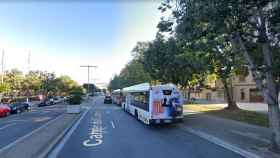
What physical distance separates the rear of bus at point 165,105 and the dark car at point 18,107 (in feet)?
80.4

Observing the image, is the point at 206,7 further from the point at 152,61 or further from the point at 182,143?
the point at 152,61

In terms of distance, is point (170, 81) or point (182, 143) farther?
point (170, 81)

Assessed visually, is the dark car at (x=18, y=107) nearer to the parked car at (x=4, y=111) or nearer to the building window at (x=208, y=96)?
the parked car at (x=4, y=111)

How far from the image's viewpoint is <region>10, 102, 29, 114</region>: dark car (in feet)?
122

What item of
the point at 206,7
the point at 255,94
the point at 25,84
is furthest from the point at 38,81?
the point at 206,7

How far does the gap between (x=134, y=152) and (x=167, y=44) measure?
15.1 metres

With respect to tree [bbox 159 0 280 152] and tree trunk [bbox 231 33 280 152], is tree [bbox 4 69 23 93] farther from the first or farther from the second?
tree trunk [bbox 231 33 280 152]

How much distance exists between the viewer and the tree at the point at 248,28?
1027 cm

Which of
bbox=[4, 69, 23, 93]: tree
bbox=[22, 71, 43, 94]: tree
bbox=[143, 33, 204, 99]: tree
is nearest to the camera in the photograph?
bbox=[143, 33, 204, 99]: tree

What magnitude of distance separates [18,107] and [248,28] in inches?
1315

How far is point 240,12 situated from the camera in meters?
10.5

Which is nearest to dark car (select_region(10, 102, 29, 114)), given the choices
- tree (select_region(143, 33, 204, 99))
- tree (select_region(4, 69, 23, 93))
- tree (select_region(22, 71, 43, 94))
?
tree (select_region(143, 33, 204, 99))

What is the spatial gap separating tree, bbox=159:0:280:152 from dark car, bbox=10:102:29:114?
30370mm

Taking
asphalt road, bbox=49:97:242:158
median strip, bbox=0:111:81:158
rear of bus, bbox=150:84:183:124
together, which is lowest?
asphalt road, bbox=49:97:242:158
